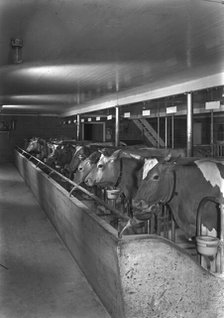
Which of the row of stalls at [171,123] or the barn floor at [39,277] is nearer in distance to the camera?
the barn floor at [39,277]

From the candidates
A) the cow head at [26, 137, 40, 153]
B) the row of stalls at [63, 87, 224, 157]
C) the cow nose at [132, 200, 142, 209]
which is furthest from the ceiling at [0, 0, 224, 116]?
the cow head at [26, 137, 40, 153]

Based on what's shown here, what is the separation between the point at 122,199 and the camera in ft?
19.1

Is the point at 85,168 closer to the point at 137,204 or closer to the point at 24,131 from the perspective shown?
the point at 137,204

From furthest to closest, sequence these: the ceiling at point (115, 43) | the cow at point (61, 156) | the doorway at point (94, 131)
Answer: the doorway at point (94, 131), the cow at point (61, 156), the ceiling at point (115, 43)

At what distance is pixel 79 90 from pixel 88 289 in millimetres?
5851

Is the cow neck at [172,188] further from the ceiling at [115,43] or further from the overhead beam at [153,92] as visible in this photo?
the overhead beam at [153,92]

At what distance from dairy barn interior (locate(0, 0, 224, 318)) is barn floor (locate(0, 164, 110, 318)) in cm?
1

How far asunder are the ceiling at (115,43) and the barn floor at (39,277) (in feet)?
8.29

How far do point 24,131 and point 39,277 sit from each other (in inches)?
581

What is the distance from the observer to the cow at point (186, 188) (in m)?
3.70

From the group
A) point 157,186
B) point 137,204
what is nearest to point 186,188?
point 157,186

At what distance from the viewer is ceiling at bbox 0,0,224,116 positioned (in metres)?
3.03

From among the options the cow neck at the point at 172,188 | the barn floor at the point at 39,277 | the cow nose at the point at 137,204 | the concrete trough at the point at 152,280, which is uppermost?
the cow neck at the point at 172,188

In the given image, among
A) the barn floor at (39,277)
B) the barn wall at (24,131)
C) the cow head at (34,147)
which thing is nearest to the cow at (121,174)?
the barn floor at (39,277)
